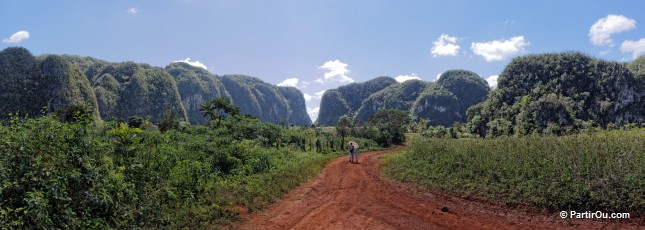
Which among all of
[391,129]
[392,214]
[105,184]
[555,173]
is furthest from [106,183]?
[391,129]

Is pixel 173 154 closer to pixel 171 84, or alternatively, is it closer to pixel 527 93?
pixel 527 93

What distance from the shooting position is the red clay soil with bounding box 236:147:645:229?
740cm

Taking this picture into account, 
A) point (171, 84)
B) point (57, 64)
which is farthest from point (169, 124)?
point (171, 84)

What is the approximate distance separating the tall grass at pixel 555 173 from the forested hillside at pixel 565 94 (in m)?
67.1

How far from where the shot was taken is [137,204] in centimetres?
739

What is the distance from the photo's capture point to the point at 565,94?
81812 mm

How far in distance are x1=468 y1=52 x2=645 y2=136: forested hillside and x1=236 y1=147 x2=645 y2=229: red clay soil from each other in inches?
2767

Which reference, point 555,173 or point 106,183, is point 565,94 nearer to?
point 555,173

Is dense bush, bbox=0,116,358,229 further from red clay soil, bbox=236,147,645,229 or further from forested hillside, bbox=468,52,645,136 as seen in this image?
forested hillside, bbox=468,52,645,136

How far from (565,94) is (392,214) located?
94515 millimetres

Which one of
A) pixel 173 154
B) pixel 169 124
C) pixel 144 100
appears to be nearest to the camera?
pixel 173 154

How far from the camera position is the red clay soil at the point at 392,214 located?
24.3 ft

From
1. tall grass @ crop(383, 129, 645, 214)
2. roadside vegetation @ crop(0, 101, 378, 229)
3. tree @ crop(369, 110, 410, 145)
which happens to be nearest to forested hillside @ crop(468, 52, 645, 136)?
tree @ crop(369, 110, 410, 145)

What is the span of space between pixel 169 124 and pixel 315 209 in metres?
42.5
